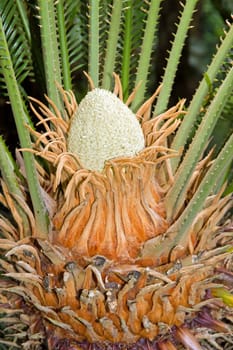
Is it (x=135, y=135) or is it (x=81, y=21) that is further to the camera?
(x=81, y=21)

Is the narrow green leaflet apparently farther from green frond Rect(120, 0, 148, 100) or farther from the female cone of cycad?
the female cone of cycad

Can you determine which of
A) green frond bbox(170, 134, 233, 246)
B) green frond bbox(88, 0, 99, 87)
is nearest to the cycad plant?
green frond bbox(170, 134, 233, 246)

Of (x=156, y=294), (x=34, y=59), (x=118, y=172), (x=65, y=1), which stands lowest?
(x=156, y=294)

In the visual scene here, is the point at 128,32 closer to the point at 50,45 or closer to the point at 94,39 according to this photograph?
the point at 94,39

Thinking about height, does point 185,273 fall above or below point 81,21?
below

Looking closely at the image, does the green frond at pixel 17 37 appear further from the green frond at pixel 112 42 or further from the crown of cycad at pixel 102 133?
the crown of cycad at pixel 102 133

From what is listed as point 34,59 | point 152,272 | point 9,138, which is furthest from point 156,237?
point 9,138

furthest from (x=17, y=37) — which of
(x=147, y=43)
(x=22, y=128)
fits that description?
(x=22, y=128)

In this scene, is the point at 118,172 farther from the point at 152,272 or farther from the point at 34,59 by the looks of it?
the point at 34,59
